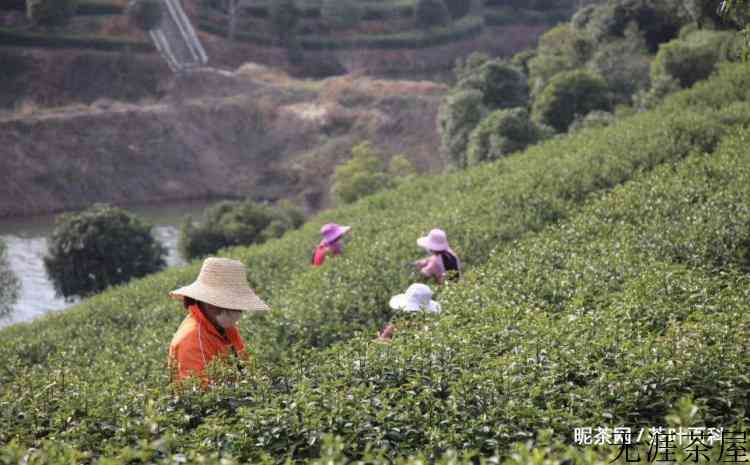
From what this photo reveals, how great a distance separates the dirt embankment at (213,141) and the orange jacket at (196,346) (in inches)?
1162

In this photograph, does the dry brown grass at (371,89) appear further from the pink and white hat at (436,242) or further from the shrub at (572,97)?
the pink and white hat at (436,242)

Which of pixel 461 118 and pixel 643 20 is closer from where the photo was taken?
pixel 461 118

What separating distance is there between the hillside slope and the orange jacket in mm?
271

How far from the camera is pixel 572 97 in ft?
74.0

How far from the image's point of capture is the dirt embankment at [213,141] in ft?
113

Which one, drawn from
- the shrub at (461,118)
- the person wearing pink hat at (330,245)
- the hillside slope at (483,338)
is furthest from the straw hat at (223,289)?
the shrub at (461,118)

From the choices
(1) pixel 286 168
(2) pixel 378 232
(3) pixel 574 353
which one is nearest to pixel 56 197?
(1) pixel 286 168

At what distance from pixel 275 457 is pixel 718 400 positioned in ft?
7.73

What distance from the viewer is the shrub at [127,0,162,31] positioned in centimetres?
4184

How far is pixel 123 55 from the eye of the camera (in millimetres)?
41688

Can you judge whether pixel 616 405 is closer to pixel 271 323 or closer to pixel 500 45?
pixel 271 323

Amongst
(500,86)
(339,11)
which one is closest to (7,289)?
(500,86)

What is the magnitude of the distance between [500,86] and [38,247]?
15151 millimetres

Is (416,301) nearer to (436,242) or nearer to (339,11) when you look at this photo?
(436,242)
